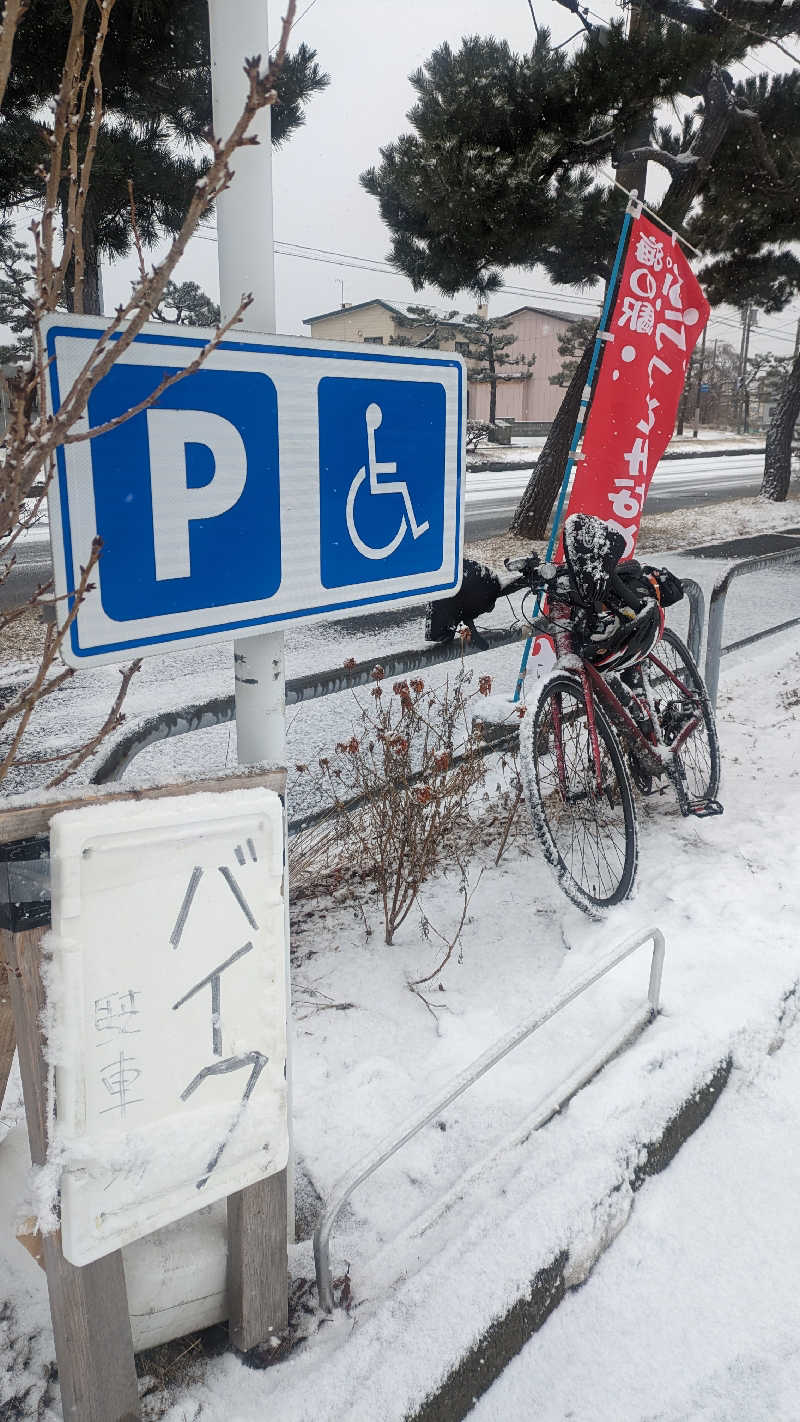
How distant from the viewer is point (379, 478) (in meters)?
1.51

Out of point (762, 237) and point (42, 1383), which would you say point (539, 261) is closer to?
point (762, 237)

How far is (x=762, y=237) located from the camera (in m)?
13.5

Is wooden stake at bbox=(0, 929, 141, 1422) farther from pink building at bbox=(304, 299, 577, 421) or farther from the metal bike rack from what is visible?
pink building at bbox=(304, 299, 577, 421)

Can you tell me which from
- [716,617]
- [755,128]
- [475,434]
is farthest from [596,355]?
[475,434]

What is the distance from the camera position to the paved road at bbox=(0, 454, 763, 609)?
1060cm

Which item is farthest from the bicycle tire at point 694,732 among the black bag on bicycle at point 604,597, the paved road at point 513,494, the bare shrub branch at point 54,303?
the paved road at point 513,494

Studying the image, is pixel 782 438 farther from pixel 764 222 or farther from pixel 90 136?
pixel 90 136

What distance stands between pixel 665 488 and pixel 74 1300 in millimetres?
25073

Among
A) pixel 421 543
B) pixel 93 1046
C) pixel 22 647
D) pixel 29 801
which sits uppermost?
pixel 421 543

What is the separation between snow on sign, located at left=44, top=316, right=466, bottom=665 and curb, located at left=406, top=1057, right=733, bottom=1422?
1267mm

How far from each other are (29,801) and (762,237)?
15.6 meters

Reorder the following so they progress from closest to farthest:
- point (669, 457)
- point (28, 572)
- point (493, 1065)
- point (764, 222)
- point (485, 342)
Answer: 1. point (493, 1065)
2. point (28, 572)
3. point (764, 222)
4. point (669, 457)
5. point (485, 342)

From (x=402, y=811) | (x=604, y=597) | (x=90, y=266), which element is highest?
(x=90, y=266)

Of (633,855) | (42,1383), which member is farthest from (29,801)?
(633,855)
